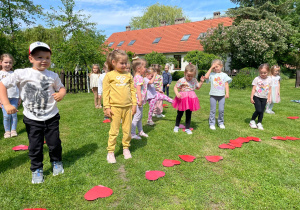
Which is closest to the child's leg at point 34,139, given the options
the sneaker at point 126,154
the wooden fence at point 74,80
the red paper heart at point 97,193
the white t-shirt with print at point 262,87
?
the red paper heart at point 97,193

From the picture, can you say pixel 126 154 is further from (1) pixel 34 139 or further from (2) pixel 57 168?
(1) pixel 34 139

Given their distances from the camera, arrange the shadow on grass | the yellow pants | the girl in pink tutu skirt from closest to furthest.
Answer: the shadow on grass → the yellow pants → the girl in pink tutu skirt

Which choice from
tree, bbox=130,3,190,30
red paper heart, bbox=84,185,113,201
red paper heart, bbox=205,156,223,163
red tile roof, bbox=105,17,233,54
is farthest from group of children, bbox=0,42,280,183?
tree, bbox=130,3,190,30

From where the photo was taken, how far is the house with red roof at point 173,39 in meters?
31.5

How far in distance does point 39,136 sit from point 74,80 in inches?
518

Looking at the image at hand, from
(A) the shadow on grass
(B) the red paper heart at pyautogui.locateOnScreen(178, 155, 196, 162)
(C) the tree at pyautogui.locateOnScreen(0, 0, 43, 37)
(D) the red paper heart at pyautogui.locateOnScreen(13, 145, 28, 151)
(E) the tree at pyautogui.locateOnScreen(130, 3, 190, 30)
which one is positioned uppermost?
(E) the tree at pyautogui.locateOnScreen(130, 3, 190, 30)

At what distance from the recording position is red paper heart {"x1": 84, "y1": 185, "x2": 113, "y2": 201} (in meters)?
2.63

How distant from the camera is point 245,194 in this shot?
273cm

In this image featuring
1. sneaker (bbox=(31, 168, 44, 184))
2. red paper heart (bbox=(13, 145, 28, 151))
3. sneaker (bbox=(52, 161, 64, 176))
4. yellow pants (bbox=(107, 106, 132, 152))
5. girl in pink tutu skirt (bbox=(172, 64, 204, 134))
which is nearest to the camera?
sneaker (bbox=(31, 168, 44, 184))

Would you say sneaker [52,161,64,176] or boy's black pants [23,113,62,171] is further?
sneaker [52,161,64,176]

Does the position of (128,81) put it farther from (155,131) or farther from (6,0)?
(6,0)

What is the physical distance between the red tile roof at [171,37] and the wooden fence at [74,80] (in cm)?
1871

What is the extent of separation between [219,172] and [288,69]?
93.9ft

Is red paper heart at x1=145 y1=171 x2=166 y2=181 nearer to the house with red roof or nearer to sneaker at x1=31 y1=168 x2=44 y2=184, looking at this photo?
sneaker at x1=31 y1=168 x2=44 y2=184
